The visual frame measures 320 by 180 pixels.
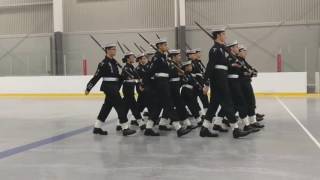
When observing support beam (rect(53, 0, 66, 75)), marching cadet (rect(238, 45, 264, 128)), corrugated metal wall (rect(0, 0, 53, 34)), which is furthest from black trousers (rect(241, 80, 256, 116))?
corrugated metal wall (rect(0, 0, 53, 34))

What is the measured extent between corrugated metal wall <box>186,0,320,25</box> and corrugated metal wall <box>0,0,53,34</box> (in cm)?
846

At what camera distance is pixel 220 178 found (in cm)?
580

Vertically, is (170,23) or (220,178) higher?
(170,23)

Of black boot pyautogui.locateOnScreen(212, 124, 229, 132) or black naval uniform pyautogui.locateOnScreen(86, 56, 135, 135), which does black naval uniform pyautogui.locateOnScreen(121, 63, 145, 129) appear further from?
black boot pyautogui.locateOnScreen(212, 124, 229, 132)

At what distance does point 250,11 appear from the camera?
81.7 feet

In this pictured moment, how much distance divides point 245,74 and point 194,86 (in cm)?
114

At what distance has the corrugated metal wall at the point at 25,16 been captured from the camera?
2812 cm

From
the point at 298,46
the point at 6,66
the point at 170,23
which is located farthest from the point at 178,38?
the point at 6,66

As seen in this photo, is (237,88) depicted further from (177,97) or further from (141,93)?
(141,93)

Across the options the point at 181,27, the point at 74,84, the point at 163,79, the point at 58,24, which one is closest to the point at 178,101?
the point at 163,79

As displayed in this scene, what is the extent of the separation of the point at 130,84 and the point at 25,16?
19.9 metres

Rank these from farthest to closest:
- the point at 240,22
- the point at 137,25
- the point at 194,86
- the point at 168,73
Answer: the point at 137,25, the point at 240,22, the point at 194,86, the point at 168,73

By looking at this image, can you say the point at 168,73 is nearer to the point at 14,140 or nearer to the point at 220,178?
the point at 14,140

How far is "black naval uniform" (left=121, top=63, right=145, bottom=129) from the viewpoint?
400 inches
